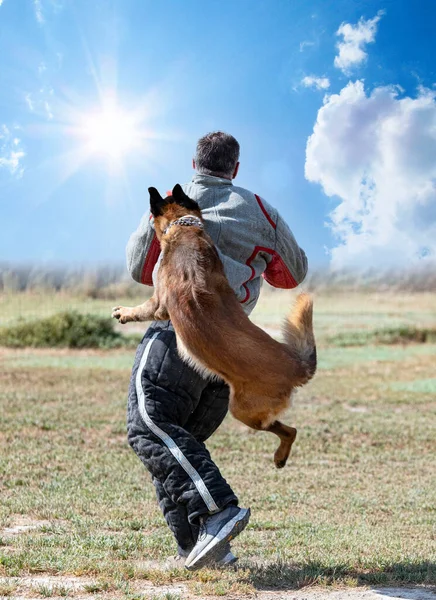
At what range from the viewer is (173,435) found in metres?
4.40

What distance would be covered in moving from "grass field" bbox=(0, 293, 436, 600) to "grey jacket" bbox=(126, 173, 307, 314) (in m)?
0.45

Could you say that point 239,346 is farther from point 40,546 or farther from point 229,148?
point 40,546

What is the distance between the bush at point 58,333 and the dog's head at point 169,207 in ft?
72.0

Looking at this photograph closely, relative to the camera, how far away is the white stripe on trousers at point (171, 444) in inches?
168

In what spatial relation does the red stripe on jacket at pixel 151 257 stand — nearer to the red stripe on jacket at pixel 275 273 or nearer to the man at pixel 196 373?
the man at pixel 196 373

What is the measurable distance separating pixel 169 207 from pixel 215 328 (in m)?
0.77

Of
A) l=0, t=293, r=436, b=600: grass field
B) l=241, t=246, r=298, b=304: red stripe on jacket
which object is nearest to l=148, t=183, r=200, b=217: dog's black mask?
l=241, t=246, r=298, b=304: red stripe on jacket

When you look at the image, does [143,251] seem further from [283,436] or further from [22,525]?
[22,525]

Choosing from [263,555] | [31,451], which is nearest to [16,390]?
[31,451]

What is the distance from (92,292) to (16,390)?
44.5ft

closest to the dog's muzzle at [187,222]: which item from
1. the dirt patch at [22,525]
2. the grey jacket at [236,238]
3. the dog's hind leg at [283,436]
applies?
the grey jacket at [236,238]

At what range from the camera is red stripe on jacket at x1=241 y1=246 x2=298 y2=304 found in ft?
15.0

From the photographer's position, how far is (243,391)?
4121 mm

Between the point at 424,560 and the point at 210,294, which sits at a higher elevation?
the point at 210,294
